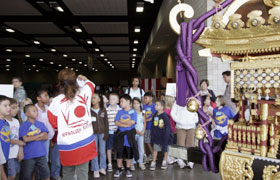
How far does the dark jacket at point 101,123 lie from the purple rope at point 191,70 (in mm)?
2721

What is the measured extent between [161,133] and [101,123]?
4.05 ft

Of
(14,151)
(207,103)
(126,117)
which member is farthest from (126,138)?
(14,151)

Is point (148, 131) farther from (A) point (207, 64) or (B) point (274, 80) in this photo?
(B) point (274, 80)

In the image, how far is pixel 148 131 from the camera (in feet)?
17.5

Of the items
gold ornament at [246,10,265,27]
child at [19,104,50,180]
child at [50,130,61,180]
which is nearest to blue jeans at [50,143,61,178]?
child at [50,130,61,180]

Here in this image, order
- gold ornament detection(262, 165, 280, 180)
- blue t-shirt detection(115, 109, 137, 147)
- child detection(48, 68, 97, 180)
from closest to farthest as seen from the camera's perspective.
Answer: gold ornament detection(262, 165, 280, 180)
child detection(48, 68, 97, 180)
blue t-shirt detection(115, 109, 137, 147)

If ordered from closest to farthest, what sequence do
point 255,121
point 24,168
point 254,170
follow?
1. point 254,170
2. point 255,121
3. point 24,168

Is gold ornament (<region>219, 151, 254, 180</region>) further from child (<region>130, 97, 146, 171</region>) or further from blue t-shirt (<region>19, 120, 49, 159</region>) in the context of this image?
child (<region>130, 97, 146, 171</region>)

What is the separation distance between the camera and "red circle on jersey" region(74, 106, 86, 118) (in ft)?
8.38

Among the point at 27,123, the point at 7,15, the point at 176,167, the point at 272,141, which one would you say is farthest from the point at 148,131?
the point at 7,15

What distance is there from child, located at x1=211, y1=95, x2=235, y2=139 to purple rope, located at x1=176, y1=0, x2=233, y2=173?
2.29 m

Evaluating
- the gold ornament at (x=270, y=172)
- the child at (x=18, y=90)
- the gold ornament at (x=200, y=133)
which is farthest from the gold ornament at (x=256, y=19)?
the child at (x=18, y=90)

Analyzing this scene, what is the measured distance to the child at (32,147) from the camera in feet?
10.9

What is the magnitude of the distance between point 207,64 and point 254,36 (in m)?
3.17
